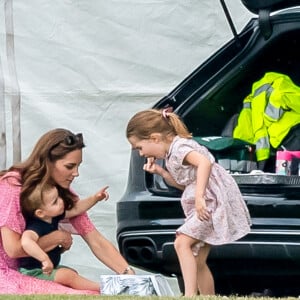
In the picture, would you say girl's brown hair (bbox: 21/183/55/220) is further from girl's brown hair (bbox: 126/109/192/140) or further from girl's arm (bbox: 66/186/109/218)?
girl's brown hair (bbox: 126/109/192/140)

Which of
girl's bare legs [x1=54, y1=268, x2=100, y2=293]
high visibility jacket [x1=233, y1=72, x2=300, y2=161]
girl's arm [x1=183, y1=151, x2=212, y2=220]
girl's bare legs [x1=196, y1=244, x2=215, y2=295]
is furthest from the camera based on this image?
high visibility jacket [x1=233, y1=72, x2=300, y2=161]

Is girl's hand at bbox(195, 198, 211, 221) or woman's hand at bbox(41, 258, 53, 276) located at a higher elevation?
girl's hand at bbox(195, 198, 211, 221)

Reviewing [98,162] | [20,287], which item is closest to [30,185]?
[20,287]

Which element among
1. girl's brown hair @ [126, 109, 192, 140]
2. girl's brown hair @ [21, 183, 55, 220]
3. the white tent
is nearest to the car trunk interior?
girl's brown hair @ [126, 109, 192, 140]

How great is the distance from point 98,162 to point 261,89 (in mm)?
2215

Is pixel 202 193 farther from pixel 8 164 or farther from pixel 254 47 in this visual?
pixel 8 164

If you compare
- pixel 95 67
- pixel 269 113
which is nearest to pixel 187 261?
pixel 269 113

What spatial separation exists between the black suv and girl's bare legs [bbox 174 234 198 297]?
0.50 feet

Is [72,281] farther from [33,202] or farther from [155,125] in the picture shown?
[155,125]

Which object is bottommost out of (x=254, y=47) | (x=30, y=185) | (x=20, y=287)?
(x=20, y=287)

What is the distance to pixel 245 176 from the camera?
23.5 ft

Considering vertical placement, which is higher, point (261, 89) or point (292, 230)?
point (261, 89)

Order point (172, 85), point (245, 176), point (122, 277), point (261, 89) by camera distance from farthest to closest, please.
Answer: point (172, 85) → point (261, 89) → point (245, 176) → point (122, 277)

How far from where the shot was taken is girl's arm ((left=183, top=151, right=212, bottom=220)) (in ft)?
22.2
